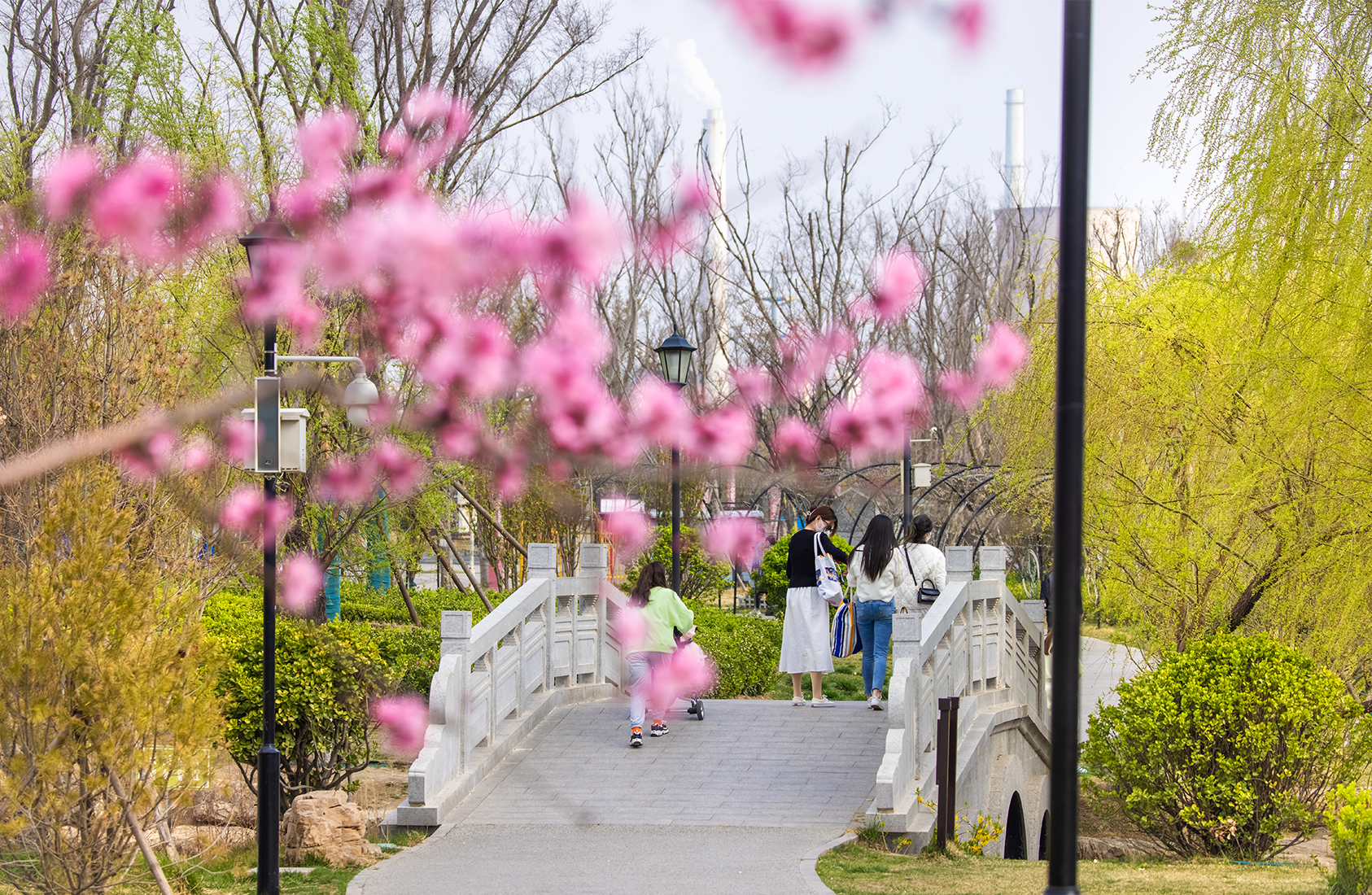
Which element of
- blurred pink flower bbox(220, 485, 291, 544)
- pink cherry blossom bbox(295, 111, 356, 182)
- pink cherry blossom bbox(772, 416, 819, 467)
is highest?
pink cherry blossom bbox(295, 111, 356, 182)

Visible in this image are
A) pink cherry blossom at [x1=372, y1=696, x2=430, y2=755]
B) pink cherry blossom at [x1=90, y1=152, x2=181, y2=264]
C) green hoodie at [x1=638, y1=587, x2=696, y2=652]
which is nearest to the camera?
pink cherry blossom at [x1=90, y1=152, x2=181, y2=264]

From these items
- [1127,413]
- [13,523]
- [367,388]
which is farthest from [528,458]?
[1127,413]

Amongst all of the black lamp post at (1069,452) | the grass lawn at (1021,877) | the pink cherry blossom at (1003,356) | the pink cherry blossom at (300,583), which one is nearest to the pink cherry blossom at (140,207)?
the pink cherry blossom at (300,583)

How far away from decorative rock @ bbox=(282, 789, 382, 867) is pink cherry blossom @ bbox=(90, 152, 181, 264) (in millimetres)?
3897

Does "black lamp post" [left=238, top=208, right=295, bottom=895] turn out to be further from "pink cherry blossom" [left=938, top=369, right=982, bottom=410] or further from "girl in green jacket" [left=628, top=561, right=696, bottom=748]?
"pink cherry blossom" [left=938, top=369, right=982, bottom=410]

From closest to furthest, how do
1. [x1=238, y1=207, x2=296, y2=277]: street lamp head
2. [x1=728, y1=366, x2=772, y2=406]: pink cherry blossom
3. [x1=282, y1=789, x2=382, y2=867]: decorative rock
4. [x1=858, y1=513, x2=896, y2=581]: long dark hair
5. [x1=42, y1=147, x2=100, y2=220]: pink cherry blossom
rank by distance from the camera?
1. [x1=238, y1=207, x2=296, y2=277]: street lamp head
2. [x1=282, y1=789, x2=382, y2=867]: decorative rock
3. [x1=42, y1=147, x2=100, y2=220]: pink cherry blossom
4. [x1=858, y1=513, x2=896, y2=581]: long dark hair
5. [x1=728, y1=366, x2=772, y2=406]: pink cherry blossom

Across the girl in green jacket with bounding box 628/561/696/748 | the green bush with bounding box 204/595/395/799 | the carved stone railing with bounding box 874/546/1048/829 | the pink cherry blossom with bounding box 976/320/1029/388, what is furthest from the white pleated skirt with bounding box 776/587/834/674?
the pink cherry blossom with bounding box 976/320/1029/388

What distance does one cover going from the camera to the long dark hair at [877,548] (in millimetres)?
10750

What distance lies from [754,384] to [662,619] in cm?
1103

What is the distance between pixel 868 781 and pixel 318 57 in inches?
410

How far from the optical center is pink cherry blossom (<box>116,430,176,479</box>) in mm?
9617

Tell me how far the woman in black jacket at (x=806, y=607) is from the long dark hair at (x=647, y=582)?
121 centimetres

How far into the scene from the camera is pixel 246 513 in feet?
39.4

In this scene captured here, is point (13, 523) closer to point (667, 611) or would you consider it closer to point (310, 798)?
point (310, 798)
